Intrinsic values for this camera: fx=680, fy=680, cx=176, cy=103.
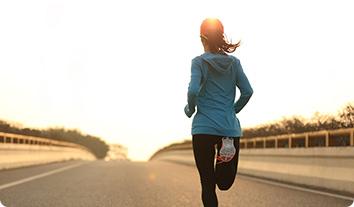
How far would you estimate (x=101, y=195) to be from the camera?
464 inches

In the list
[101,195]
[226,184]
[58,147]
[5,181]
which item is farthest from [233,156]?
[58,147]

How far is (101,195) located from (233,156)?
6452 millimetres

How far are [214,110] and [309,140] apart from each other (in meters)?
11.1

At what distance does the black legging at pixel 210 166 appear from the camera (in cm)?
569

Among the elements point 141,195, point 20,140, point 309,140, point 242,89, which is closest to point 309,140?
point 309,140

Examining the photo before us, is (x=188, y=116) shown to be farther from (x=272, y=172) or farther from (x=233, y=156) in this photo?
(x=272, y=172)

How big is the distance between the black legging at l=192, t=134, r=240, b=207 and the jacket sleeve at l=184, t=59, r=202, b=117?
247mm

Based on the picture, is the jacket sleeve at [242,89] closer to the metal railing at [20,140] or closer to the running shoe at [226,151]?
the running shoe at [226,151]

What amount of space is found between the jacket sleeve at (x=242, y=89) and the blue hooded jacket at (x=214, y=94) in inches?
1.3

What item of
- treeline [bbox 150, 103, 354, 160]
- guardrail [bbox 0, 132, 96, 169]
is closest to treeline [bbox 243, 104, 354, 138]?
treeline [bbox 150, 103, 354, 160]

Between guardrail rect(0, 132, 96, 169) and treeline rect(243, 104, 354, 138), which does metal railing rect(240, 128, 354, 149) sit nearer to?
treeline rect(243, 104, 354, 138)

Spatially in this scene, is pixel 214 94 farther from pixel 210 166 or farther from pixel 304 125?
pixel 304 125

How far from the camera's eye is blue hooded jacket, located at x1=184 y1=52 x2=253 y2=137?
5648mm

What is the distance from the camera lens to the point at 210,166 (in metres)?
5.75
